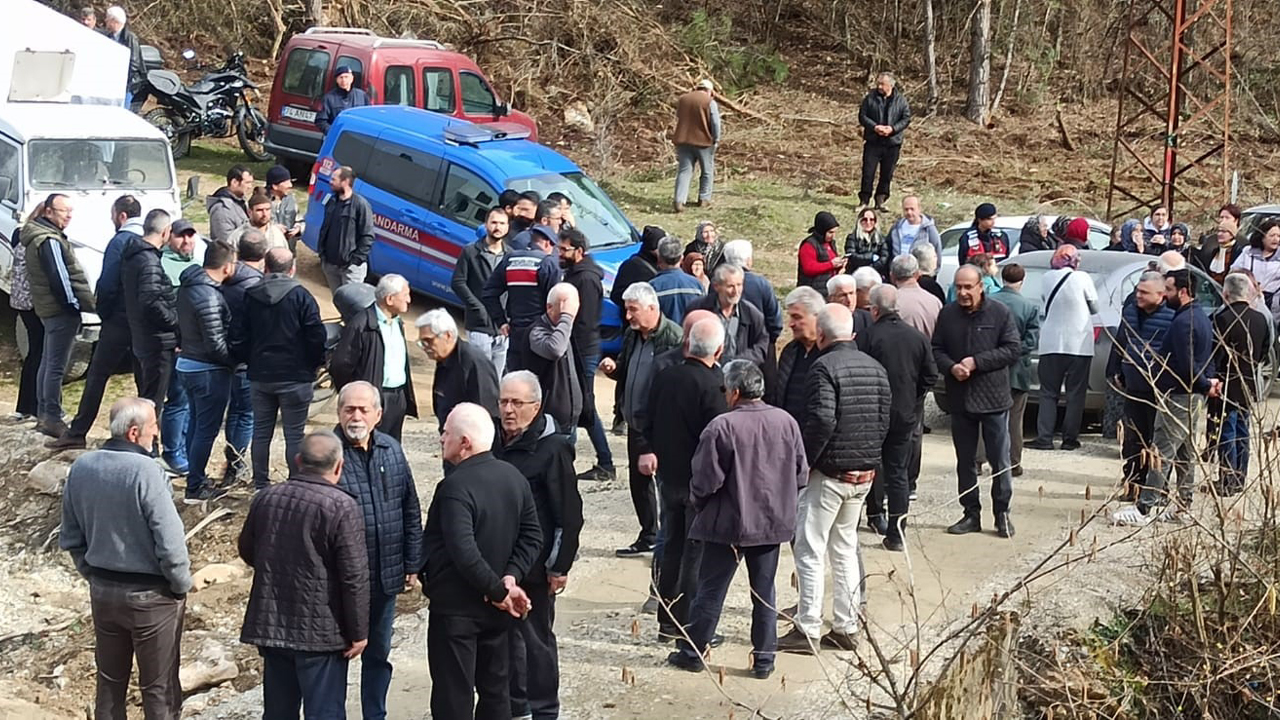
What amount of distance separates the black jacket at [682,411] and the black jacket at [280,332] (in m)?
2.79

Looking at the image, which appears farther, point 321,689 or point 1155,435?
point 1155,435

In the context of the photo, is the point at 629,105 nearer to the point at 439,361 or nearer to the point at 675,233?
the point at 675,233

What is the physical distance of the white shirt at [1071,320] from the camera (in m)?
11.2

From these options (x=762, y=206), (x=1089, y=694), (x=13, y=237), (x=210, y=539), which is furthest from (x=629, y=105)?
(x=1089, y=694)

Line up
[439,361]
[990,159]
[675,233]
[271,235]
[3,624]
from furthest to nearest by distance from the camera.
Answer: [990,159]
[675,233]
[271,235]
[3,624]
[439,361]

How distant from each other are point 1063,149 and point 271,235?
1577cm

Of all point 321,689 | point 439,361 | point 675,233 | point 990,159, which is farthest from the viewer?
point 990,159

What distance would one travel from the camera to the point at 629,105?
78.5 ft

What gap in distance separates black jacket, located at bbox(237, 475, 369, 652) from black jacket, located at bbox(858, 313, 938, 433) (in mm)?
3536

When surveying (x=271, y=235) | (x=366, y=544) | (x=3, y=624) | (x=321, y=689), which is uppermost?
(x=271, y=235)

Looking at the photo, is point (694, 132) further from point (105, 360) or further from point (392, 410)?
point (392, 410)

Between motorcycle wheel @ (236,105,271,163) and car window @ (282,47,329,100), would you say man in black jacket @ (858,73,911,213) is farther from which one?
motorcycle wheel @ (236,105,271,163)

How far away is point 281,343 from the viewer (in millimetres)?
9383

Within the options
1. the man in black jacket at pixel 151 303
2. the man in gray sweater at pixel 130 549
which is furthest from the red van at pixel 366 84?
the man in gray sweater at pixel 130 549
